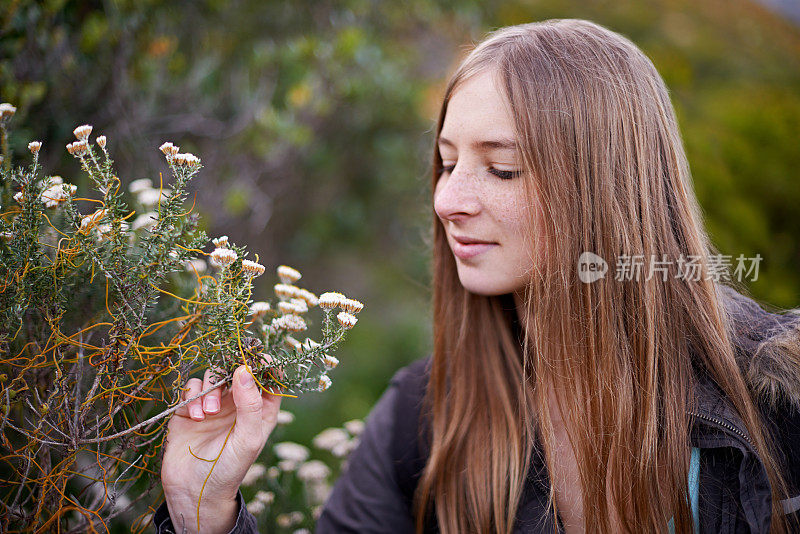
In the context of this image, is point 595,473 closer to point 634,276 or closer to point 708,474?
point 708,474

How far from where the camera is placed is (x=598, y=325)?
159 cm

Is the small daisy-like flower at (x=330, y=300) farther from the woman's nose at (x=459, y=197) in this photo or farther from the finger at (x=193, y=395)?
the woman's nose at (x=459, y=197)

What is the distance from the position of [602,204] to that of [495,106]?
378 millimetres

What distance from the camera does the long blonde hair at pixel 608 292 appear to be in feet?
4.96

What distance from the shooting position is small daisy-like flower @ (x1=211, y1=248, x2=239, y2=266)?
1133mm

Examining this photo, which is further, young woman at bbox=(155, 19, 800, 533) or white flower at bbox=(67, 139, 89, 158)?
young woman at bbox=(155, 19, 800, 533)

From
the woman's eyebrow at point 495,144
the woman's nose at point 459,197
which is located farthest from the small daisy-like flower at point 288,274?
the woman's eyebrow at point 495,144

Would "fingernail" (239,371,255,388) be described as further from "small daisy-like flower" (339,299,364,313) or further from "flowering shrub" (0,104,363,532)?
"small daisy-like flower" (339,299,364,313)

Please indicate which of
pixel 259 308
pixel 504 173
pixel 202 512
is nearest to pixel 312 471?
pixel 202 512

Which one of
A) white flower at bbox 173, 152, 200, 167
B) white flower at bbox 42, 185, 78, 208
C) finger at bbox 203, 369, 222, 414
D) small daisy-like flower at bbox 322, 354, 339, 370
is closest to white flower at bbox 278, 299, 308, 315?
small daisy-like flower at bbox 322, 354, 339, 370

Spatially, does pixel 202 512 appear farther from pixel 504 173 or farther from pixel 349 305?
pixel 504 173

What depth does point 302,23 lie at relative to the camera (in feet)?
13.0

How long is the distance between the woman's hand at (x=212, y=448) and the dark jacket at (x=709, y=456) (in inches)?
2.7

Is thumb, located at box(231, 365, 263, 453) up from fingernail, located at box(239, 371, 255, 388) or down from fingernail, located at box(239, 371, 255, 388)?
down
